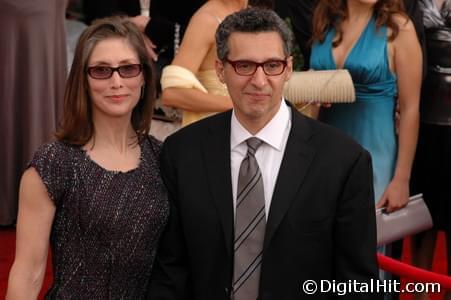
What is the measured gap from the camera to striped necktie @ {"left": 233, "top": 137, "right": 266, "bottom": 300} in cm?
258

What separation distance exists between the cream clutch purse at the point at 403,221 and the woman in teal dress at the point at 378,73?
0.04m

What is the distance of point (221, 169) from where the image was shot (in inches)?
104

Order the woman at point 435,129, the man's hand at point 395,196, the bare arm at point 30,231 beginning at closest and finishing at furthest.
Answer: the bare arm at point 30,231
the man's hand at point 395,196
the woman at point 435,129

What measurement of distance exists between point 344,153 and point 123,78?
685 mm

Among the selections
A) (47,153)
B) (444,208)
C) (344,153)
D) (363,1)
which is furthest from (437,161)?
(47,153)

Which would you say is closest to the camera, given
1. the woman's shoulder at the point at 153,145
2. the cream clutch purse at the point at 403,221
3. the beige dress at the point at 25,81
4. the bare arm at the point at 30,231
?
the bare arm at the point at 30,231

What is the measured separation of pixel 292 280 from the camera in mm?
2605

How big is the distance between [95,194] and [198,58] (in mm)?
1441

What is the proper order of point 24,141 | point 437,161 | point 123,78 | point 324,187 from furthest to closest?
1. point 24,141
2. point 437,161
3. point 123,78
4. point 324,187

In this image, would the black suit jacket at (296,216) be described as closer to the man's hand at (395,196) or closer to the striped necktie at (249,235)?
the striped necktie at (249,235)

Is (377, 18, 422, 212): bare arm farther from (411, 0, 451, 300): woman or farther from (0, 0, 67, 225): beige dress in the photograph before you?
(0, 0, 67, 225): beige dress

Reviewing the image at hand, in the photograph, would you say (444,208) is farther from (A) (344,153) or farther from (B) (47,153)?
(B) (47,153)

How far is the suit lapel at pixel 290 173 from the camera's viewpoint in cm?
256

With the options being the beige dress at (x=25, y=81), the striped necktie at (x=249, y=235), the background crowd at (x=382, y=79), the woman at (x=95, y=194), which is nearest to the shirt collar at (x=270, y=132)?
the striped necktie at (x=249, y=235)
